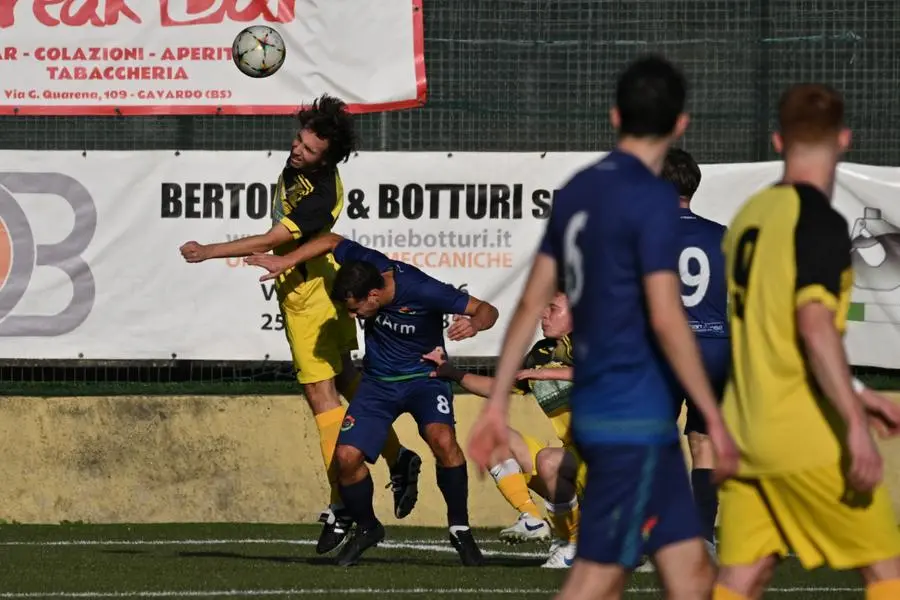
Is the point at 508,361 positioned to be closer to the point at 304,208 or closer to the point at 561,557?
the point at 561,557

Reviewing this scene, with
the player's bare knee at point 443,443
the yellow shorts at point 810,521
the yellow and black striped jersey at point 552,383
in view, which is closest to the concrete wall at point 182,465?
the yellow and black striped jersey at point 552,383

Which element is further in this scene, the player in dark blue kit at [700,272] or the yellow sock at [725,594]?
the player in dark blue kit at [700,272]

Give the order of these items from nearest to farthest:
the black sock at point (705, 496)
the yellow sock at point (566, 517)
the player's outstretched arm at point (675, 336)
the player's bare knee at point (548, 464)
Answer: the player's outstretched arm at point (675, 336), the black sock at point (705, 496), the yellow sock at point (566, 517), the player's bare knee at point (548, 464)

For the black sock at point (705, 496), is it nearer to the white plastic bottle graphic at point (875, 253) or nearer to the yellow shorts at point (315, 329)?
the yellow shorts at point (315, 329)

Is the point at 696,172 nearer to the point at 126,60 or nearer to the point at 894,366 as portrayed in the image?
the point at 894,366

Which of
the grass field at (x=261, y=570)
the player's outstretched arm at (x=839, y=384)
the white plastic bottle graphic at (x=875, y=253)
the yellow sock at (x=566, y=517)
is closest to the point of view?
the player's outstretched arm at (x=839, y=384)

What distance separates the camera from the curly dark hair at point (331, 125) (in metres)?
10.6

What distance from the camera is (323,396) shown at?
1108 centimetres

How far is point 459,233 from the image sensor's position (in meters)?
12.6

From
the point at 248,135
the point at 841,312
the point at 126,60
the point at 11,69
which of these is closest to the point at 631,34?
the point at 248,135

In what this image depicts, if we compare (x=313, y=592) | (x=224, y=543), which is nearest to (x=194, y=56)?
(x=224, y=543)

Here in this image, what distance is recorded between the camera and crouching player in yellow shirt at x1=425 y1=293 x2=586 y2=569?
967 cm

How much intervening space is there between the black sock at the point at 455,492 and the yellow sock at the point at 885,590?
4645mm

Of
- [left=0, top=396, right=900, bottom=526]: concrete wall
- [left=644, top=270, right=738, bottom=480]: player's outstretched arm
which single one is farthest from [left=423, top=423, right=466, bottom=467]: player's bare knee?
[left=644, top=270, right=738, bottom=480]: player's outstretched arm
